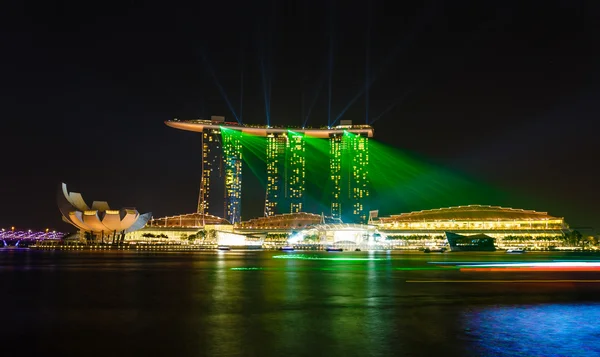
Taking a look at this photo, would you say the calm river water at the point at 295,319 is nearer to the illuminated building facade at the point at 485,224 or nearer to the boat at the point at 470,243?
the boat at the point at 470,243

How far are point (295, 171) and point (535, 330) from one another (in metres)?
137

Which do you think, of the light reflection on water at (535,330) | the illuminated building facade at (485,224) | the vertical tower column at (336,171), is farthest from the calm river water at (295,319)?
the vertical tower column at (336,171)

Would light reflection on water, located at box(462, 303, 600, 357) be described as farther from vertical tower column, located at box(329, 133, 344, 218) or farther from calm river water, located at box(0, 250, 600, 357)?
vertical tower column, located at box(329, 133, 344, 218)

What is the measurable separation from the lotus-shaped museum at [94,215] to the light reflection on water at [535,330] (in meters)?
90.8

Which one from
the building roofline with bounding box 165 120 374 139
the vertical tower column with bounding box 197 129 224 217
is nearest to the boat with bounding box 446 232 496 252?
the building roofline with bounding box 165 120 374 139

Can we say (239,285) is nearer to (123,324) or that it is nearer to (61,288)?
(61,288)

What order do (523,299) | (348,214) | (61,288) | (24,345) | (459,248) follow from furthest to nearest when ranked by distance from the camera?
(348,214) → (459,248) → (61,288) → (523,299) → (24,345)

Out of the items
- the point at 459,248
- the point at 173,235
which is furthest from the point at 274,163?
the point at 459,248

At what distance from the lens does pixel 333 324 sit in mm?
12469

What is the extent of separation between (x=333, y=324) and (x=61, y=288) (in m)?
13.0

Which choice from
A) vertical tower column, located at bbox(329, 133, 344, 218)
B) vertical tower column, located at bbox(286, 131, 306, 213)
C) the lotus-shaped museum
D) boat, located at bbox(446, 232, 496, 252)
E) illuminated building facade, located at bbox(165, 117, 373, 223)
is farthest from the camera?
vertical tower column, located at bbox(286, 131, 306, 213)

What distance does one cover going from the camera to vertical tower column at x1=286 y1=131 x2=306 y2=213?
146875mm

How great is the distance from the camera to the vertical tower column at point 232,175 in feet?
451

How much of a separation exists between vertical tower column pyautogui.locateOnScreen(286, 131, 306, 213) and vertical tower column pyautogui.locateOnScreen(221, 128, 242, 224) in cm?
1366
